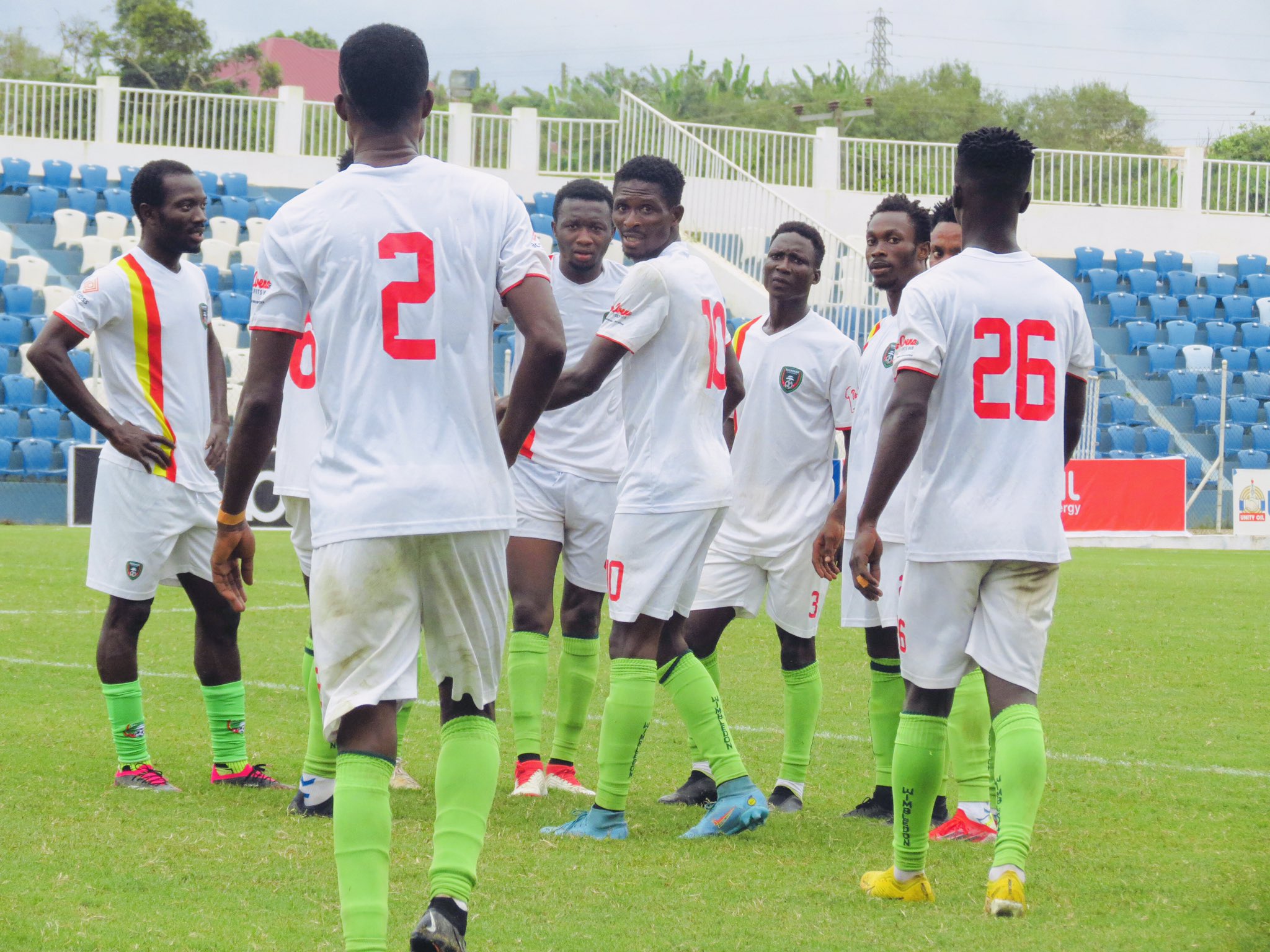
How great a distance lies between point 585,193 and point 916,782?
125 inches

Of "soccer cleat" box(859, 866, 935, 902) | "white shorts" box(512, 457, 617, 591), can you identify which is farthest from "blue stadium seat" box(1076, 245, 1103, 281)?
"soccer cleat" box(859, 866, 935, 902)

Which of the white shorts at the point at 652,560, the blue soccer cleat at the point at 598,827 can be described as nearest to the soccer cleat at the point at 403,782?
the blue soccer cleat at the point at 598,827

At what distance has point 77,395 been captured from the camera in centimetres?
570

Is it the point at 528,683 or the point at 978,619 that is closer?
the point at 978,619

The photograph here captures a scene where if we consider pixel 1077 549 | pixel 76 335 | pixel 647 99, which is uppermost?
pixel 647 99

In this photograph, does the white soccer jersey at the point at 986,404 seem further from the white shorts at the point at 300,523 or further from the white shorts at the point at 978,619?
the white shorts at the point at 300,523

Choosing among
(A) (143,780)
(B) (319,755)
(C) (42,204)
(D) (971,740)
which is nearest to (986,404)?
(D) (971,740)

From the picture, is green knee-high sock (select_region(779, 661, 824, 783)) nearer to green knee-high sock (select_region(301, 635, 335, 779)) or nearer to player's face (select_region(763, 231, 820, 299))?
player's face (select_region(763, 231, 820, 299))

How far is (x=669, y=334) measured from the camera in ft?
17.1

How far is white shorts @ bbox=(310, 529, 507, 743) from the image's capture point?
133 inches

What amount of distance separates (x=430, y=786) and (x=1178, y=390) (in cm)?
2297

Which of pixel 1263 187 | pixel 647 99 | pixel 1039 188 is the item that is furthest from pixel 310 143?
pixel 647 99

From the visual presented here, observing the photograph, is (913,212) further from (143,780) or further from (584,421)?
(143,780)

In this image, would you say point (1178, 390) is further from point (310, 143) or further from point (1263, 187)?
point (310, 143)
